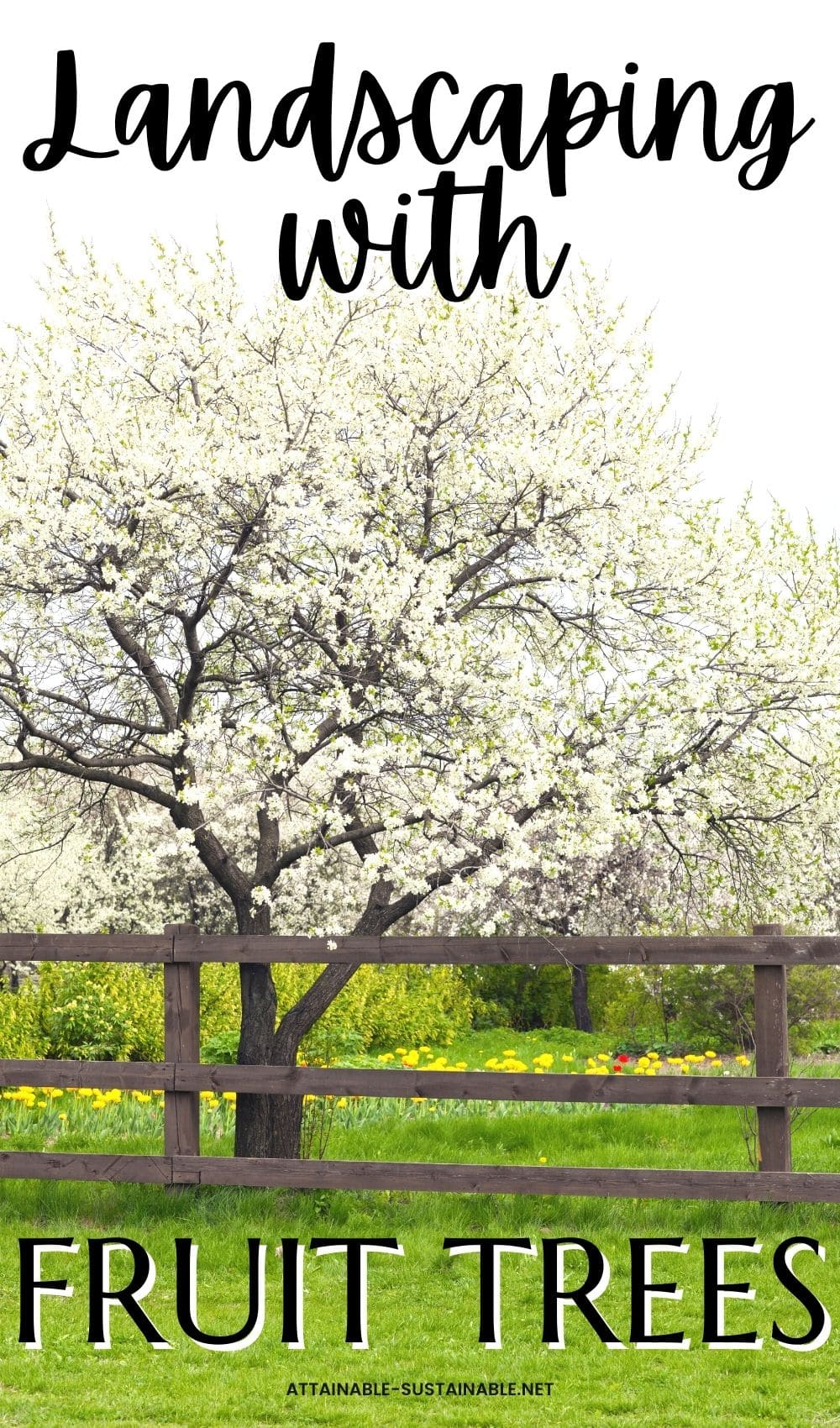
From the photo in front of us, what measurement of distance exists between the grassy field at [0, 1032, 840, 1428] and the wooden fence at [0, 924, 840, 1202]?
8.8 inches

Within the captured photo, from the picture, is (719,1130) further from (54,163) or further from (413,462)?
(54,163)

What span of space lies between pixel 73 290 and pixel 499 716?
459 cm

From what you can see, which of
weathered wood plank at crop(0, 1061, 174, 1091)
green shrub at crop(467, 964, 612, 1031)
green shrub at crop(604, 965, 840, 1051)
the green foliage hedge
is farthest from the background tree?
green shrub at crop(467, 964, 612, 1031)

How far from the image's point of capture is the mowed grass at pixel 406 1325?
18.1 feet

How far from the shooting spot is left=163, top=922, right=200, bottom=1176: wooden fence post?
8422mm

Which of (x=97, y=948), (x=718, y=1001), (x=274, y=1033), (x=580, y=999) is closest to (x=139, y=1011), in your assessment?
(x=274, y=1033)

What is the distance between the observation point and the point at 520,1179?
7.84 meters

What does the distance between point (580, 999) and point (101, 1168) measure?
14.5 m

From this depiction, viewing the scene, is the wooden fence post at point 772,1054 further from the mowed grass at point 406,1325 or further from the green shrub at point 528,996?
the green shrub at point 528,996

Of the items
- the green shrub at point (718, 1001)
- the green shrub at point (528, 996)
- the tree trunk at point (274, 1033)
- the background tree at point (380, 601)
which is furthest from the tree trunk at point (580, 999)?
the tree trunk at point (274, 1033)

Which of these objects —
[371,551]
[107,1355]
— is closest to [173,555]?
[371,551]

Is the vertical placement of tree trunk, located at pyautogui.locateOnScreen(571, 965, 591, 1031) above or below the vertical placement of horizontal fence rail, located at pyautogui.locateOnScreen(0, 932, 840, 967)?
below

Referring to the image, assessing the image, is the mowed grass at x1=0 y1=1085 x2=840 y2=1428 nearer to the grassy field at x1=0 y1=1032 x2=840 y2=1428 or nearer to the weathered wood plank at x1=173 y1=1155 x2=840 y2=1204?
the grassy field at x1=0 y1=1032 x2=840 y2=1428

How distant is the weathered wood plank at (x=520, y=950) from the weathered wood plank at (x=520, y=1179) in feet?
3.87
